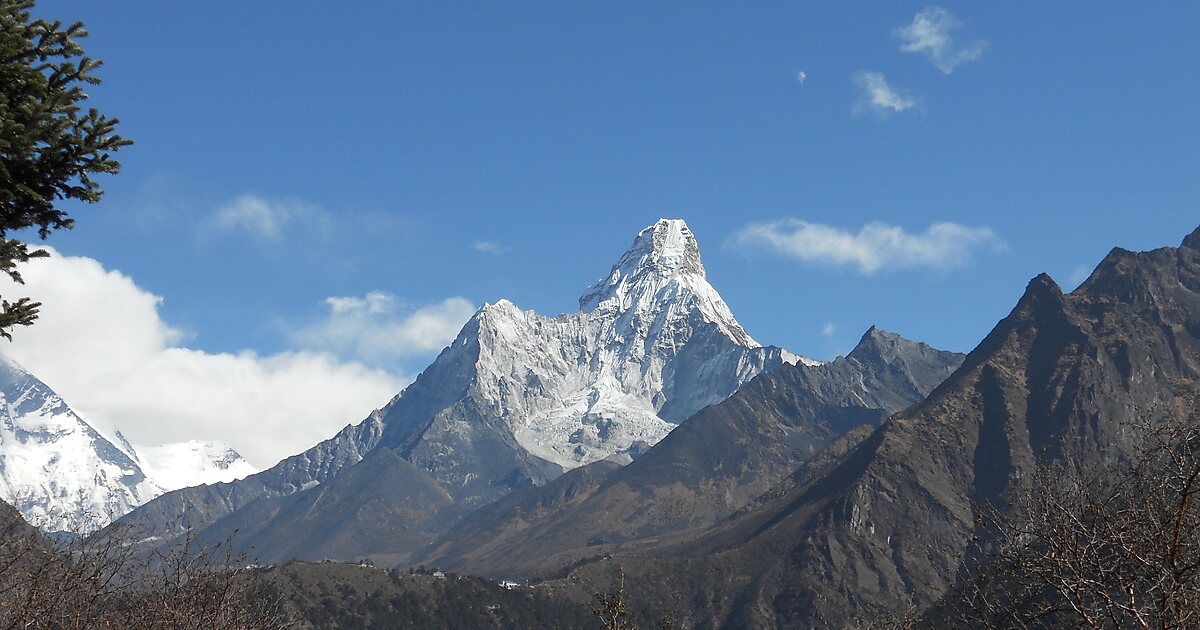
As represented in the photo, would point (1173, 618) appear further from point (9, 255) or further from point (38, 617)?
point (38, 617)

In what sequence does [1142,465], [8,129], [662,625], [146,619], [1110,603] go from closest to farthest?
[1110,603] < [8,129] < [1142,465] < [146,619] < [662,625]

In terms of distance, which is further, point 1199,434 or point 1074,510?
point 1074,510

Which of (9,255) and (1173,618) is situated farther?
(9,255)

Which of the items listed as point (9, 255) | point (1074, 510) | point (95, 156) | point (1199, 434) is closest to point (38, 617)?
point (9, 255)

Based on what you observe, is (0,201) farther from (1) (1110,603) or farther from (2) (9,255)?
(1) (1110,603)

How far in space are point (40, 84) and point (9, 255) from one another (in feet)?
12.6

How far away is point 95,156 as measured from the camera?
76.9 feet

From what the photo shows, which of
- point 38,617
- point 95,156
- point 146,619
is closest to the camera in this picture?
point 95,156

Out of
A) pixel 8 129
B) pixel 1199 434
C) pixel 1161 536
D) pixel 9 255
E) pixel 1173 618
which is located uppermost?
pixel 8 129

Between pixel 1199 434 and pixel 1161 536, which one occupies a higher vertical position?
pixel 1199 434

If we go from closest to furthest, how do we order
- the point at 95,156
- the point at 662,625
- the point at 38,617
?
the point at 95,156 < the point at 38,617 < the point at 662,625

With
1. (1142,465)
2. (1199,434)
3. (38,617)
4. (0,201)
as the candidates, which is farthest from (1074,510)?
(38,617)

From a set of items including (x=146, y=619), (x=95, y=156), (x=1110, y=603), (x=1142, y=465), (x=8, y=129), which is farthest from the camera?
(x=146, y=619)

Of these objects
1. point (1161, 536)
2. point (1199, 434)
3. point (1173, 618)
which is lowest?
point (1173, 618)
